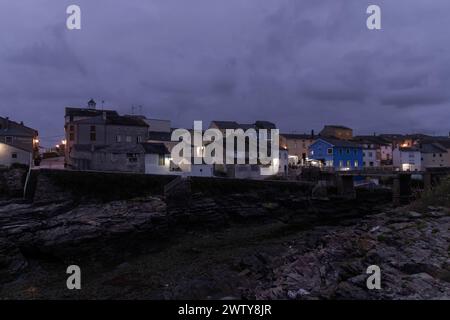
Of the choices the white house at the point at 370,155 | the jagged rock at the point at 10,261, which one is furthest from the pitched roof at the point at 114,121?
the white house at the point at 370,155

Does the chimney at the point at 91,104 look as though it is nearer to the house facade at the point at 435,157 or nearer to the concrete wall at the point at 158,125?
the concrete wall at the point at 158,125

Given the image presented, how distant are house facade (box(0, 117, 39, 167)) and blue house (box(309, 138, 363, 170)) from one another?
215 feet

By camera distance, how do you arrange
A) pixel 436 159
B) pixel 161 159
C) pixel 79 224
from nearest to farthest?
pixel 79 224 < pixel 161 159 < pixel 436 159

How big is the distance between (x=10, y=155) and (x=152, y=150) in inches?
934

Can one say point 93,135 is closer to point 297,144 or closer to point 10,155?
point 10,155

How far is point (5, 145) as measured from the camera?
158ft

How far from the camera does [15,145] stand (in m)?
49.7

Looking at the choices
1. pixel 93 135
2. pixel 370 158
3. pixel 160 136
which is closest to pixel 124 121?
pixel 93 135

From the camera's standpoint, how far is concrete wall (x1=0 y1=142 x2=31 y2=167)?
4791 centimetres

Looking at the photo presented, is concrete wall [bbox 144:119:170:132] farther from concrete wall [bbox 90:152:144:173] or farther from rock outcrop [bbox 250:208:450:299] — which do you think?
rock outcrop [bbox 250:208:450:299]

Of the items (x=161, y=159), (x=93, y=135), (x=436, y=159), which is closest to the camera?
(x=161, y=159)

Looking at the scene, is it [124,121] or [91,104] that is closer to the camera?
[124,121]

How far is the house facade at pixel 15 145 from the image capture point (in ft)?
158
